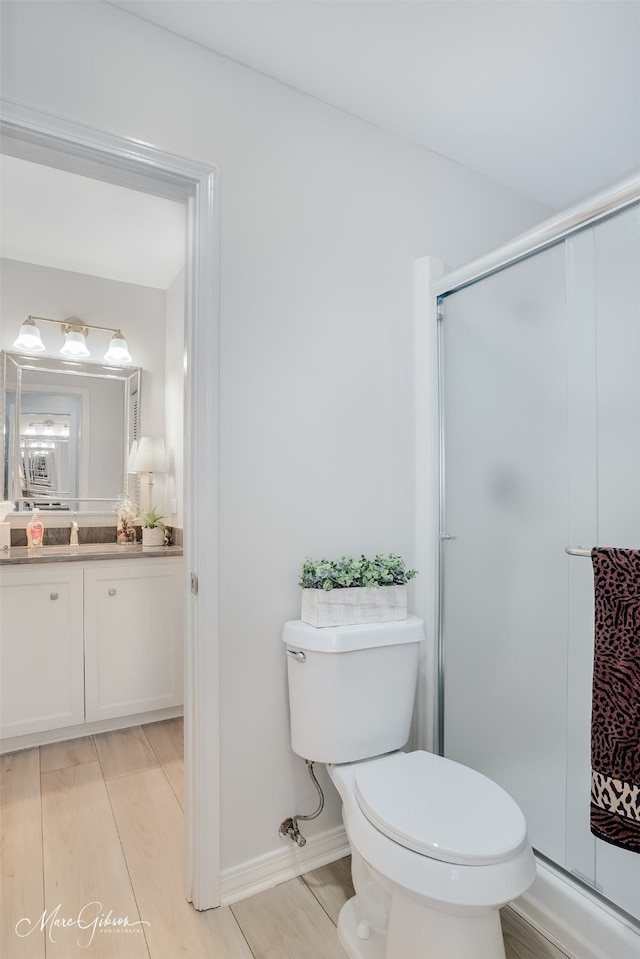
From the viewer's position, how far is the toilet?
108 cm

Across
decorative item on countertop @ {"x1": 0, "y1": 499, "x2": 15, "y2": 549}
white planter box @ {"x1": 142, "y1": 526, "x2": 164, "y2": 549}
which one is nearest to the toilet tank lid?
white planter box @ {"x1": 142, "y1": 526, "x2": 164, "y2": 549}

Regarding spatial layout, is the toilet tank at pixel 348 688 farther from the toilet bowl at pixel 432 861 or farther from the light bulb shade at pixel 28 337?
the light bulb shade at pixel 28 337

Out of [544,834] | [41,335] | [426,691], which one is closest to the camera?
[544,834]

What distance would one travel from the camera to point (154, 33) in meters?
1.48

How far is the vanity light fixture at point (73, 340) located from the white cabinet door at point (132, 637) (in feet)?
4.08

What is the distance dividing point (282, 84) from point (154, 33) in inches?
15.6

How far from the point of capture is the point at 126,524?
300 cm

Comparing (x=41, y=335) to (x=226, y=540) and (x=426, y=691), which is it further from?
(x=426, y=691)

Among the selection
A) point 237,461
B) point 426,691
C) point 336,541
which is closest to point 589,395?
point 336,541

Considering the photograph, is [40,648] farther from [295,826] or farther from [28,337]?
[28,337]

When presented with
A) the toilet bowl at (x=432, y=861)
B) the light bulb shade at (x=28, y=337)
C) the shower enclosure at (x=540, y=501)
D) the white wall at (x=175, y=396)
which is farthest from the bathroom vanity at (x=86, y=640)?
the toilet bowl at (x=432, y=861)

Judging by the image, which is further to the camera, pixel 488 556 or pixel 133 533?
pixel 133 533

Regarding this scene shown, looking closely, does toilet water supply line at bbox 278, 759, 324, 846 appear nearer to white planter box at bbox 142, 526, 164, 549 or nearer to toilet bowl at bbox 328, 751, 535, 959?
toilet bowl at bbox 328, 751, 535, 959

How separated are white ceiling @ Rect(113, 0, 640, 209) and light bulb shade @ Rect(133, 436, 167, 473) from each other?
1954 millimetres
